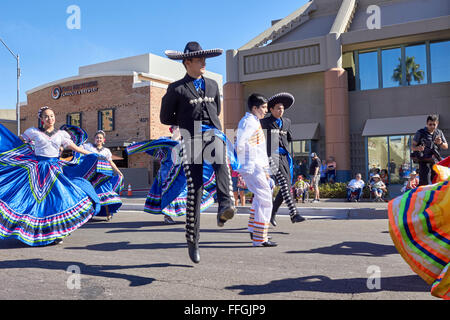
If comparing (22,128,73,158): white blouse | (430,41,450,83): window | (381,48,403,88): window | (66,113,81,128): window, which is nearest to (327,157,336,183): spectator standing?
(381,48,403,88): window

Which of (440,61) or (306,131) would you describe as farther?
(306,131)

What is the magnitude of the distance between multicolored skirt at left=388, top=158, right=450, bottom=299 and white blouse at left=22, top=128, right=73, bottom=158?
15.4 ft

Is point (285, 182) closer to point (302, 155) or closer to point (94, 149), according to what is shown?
point (94, 149)

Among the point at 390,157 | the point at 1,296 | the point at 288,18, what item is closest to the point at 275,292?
the point at 1,296

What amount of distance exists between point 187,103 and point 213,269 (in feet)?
5.30

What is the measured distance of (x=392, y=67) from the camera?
18.8 m

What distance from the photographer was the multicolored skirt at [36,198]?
5414mm

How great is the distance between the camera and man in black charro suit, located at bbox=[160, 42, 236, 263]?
3844mm

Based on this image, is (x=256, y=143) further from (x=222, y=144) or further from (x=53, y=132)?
(x=53, y=132)

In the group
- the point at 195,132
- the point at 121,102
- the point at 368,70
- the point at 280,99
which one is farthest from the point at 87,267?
the point at 121,102

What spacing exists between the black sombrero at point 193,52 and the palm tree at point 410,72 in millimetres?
16961

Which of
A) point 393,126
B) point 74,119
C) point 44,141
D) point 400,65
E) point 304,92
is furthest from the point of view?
point 74,119

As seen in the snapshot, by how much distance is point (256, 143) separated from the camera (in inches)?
203

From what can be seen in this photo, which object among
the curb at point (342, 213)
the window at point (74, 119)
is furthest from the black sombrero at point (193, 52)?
the window at point (74, 119)
